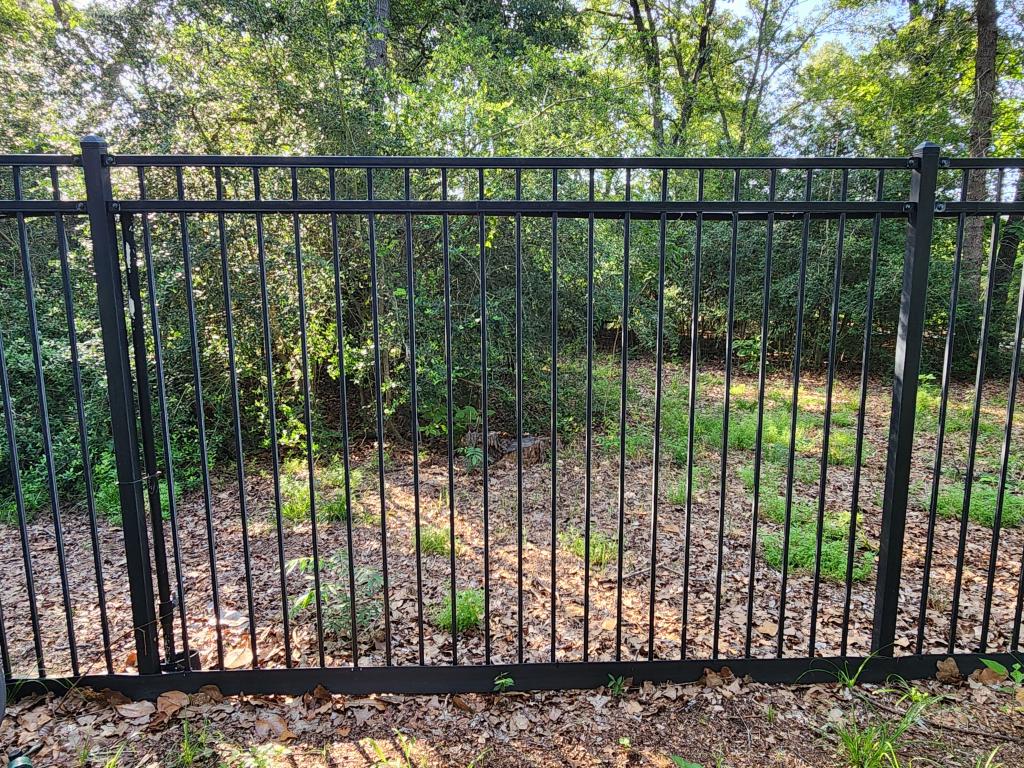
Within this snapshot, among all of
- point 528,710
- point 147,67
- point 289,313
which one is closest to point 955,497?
point 528,710

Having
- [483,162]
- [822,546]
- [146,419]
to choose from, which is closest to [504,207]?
[483,162]

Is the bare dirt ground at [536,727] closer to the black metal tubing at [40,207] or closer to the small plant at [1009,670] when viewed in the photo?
the small plant at [1009,670]

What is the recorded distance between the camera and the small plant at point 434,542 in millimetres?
3617

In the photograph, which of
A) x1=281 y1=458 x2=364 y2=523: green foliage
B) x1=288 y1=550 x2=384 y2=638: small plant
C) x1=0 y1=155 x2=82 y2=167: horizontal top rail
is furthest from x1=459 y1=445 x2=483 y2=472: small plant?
x1=0 y1=155 x2=82 y2=167: horizontal top rail

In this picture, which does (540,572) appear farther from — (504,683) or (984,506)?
(984,506)

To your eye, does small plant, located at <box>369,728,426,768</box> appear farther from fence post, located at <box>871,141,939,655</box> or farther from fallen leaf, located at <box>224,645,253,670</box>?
fence post, located at <box>871,141,939,655</box>

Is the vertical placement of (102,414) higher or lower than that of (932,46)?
lower

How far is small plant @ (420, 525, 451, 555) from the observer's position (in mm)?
3617

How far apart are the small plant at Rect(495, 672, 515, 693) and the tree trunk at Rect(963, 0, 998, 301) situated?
8795 millimetres

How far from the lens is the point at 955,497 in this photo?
4.14 metres

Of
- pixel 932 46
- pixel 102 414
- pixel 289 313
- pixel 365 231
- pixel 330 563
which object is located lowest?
pixel 330 563

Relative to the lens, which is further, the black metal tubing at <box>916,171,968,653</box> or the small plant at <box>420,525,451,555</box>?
the small plant at <box>420,525,451,555</box>

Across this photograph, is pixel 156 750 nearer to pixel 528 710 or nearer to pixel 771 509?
pixel 528 710

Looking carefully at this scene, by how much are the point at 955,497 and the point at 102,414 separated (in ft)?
22.5
